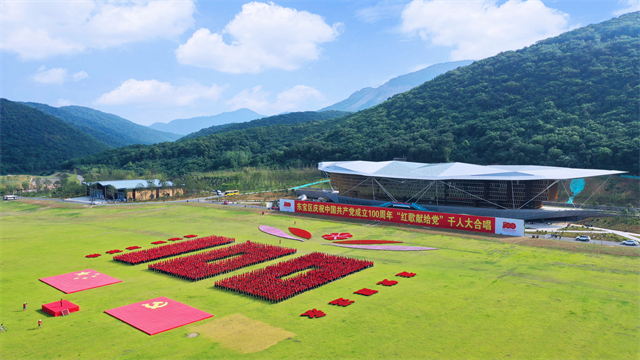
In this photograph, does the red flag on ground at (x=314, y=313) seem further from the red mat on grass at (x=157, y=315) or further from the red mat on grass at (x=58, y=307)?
the red mat on grass at (x=58, y=307)

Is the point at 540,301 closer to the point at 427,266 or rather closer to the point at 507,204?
the point at 427,266

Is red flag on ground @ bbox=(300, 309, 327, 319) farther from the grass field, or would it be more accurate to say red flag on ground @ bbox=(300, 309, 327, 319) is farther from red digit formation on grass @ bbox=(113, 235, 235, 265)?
red digit formation on grass @ bbox=(113, 235, 235, 265)

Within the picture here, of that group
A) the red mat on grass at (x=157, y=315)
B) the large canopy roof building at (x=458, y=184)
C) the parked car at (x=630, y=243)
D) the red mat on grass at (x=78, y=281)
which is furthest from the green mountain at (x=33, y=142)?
the parked car at (x=630, y=243)

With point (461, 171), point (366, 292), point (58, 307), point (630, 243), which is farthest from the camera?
point (461, 171)

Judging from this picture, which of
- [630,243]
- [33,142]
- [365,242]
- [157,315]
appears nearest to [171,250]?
[157,315]

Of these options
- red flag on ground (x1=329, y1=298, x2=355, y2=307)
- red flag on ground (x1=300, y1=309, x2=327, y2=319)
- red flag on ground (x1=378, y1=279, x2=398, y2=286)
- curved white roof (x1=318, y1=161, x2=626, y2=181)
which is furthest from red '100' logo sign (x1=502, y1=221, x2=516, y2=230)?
red flag on ground (x1=300, y1=309, x2=327, y2=319)

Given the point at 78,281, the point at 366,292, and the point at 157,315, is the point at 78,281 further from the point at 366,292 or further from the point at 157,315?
the point at 366,292
